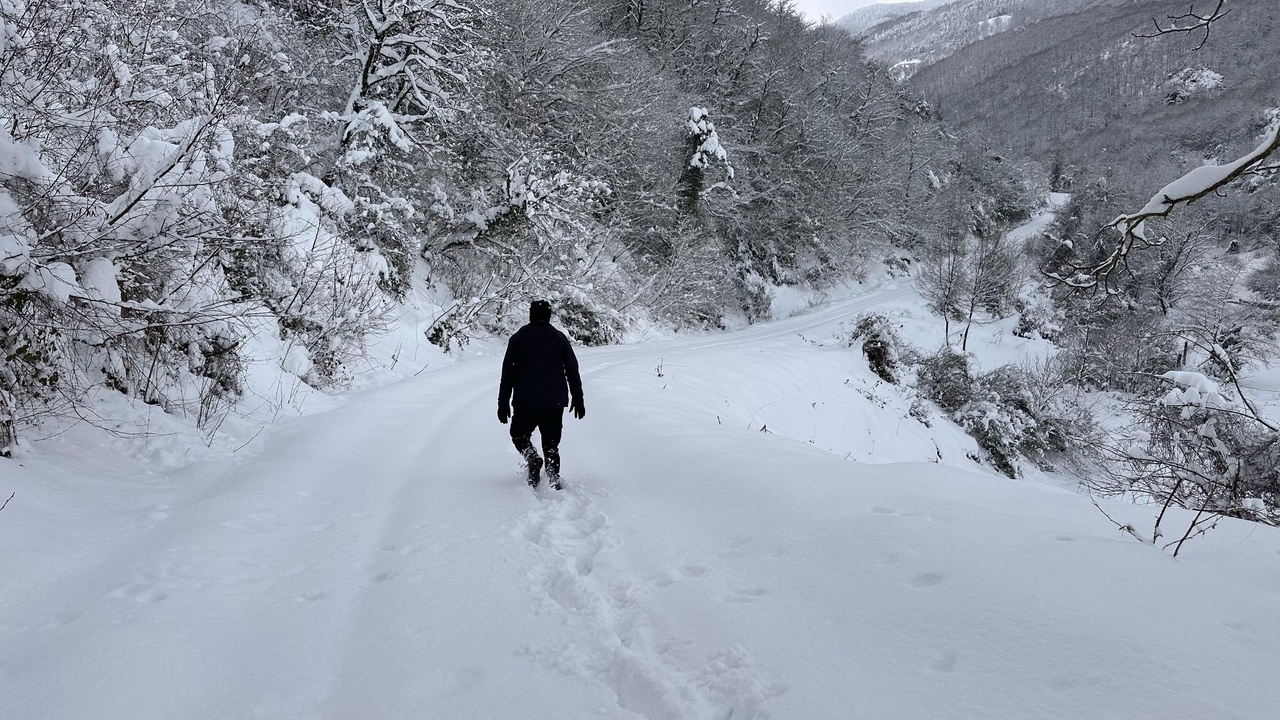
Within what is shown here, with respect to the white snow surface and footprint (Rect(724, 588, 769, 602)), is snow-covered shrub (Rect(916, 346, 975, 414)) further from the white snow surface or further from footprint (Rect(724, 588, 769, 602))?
footprint (Rect(724, 588, 769, 602))

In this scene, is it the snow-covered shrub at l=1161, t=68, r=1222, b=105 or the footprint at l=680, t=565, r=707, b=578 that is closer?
the footprint at l=680, t=565, r=707, b=578

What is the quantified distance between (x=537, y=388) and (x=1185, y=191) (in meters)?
4.16

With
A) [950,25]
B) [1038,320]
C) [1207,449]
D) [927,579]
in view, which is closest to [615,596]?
[927,579]

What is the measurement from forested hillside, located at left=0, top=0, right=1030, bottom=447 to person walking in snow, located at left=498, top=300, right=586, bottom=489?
86.9 inches

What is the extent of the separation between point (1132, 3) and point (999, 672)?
521ft

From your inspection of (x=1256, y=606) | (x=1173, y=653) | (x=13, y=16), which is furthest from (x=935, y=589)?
(x=13, y=16)

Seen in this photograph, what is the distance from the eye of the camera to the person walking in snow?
4.84 meters

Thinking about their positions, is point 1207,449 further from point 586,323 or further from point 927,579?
point 586,323

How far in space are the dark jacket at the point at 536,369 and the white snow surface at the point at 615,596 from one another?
78cm

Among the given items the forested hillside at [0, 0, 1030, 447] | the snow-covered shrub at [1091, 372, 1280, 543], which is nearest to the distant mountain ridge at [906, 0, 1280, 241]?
the forested hillside at [0, 0, 1030, 447]

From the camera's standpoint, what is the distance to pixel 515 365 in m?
4.89

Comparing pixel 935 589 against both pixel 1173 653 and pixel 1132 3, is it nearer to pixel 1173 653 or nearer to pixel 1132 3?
pixel 1173 653

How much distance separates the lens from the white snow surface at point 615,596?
2035 millimetres

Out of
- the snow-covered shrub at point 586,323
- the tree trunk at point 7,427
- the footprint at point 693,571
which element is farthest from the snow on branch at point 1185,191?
the snow-covered shrub at point 586,323
